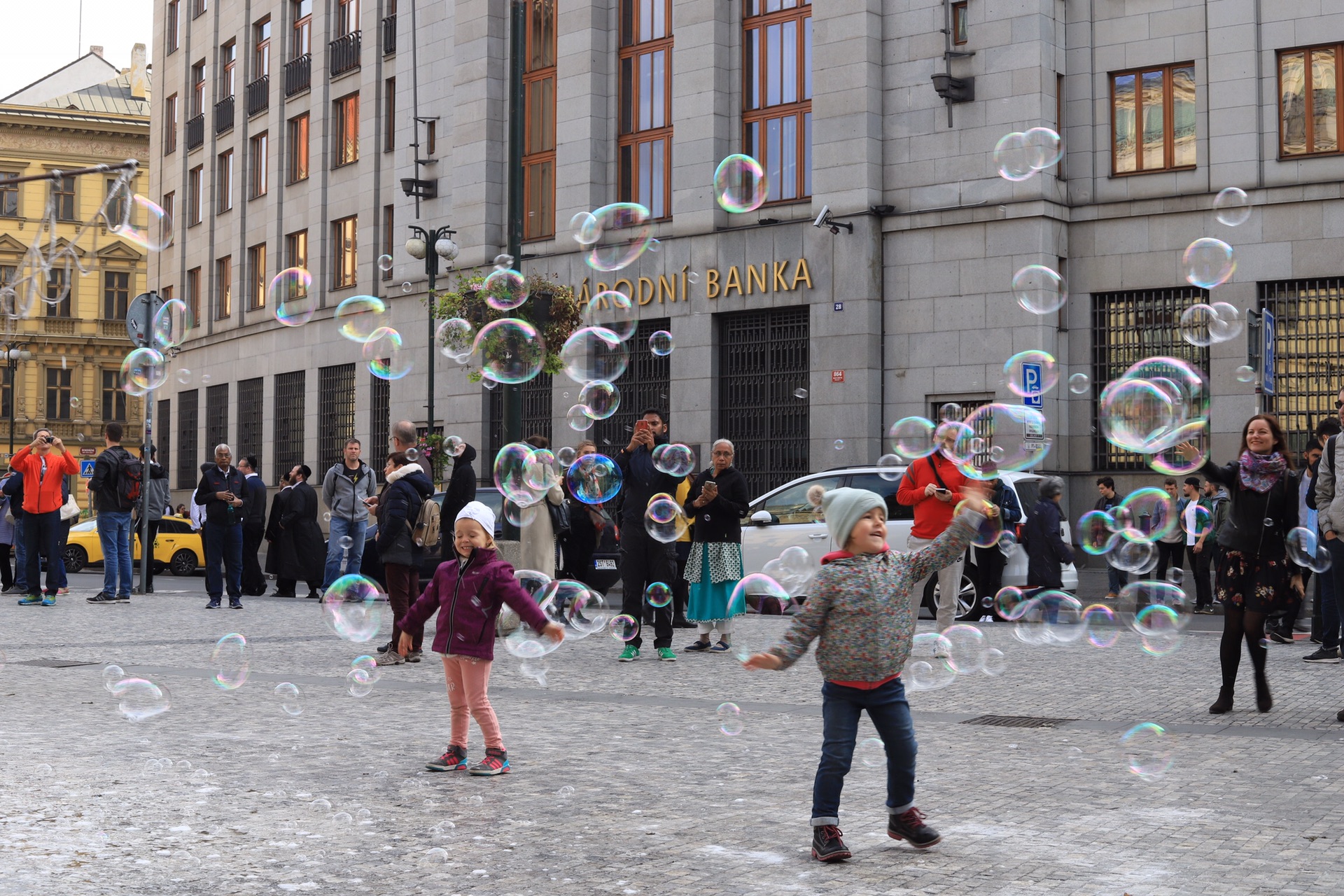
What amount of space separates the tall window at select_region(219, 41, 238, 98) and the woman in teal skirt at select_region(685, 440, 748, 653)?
34.7 metres

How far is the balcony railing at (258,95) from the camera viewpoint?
40.8 meters

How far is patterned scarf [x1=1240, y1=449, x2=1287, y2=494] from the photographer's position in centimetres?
869

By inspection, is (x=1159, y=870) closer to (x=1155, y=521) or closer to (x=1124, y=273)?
(x=1155, y=521)

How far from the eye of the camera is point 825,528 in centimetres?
1627

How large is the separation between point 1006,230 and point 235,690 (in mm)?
16649

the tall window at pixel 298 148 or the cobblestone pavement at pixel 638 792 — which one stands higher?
the tall window at pixel 298 148

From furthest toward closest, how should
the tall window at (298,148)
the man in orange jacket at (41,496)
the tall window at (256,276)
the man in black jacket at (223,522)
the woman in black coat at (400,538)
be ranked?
the tall window at (256,276)
the tall window at (298,148)
the man in black jacket at (223,522)
the man in orange jacket at (41,496)
the woman in black coat at (400,538)

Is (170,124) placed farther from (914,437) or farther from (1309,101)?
(914,437)

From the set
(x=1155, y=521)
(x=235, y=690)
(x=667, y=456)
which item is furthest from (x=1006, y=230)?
(x=235, y=690)

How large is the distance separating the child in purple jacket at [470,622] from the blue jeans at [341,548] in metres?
8.98

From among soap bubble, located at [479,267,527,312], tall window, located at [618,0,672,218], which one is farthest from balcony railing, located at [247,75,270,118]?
soap bubble, located at [479,267,527,312]

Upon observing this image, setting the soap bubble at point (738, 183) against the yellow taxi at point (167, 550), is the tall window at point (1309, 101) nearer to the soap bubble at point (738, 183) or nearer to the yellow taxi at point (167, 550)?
the soap bubble at point (738, 183)

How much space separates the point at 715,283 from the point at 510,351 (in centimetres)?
1303

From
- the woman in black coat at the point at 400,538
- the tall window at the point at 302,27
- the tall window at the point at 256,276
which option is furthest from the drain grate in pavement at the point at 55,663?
the tall window at the point at 256,276
